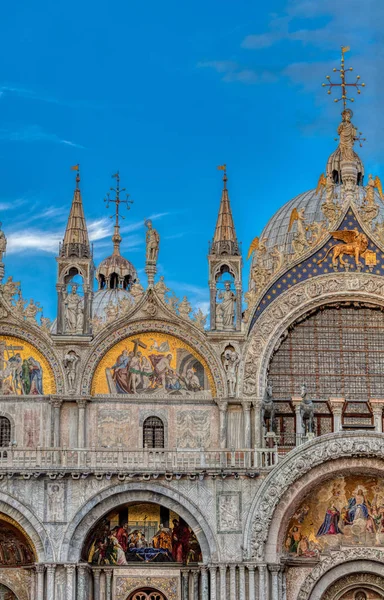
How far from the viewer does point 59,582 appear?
36.8 meters

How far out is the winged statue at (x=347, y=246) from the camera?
4112 cm

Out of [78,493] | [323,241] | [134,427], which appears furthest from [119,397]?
[323,241]

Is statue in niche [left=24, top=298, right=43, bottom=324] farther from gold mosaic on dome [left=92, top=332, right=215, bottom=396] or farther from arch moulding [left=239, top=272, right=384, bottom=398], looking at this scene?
arch moulding [left=239, top=272, right=384, bottom=398]

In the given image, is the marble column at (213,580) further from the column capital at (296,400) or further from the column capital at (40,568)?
the column capital at (296,400)

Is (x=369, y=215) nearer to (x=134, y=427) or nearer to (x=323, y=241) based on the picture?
(x=323, y=241)

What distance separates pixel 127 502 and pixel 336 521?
5.77m

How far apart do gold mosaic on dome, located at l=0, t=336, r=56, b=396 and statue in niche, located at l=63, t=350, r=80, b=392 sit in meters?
0.47

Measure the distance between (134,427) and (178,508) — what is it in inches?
132

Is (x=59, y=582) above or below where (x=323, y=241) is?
below

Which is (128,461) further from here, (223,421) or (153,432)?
(223,421)

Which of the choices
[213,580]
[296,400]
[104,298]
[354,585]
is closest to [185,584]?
[213,580]

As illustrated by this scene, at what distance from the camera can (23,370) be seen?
40031mm

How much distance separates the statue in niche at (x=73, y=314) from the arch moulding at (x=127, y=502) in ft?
17.1

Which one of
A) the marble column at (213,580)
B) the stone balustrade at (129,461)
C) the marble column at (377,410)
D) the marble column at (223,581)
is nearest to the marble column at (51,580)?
the stone balustrade at (129,461)
